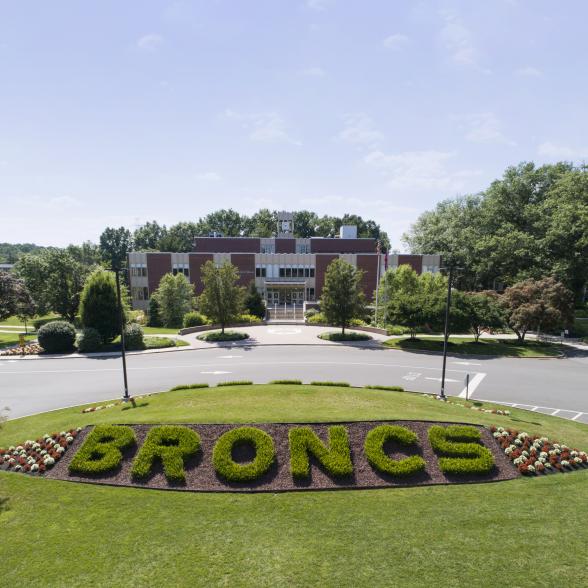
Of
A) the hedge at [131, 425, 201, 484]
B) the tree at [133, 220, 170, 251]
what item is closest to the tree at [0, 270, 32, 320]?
the hedge at [131, 425, 201, 484]

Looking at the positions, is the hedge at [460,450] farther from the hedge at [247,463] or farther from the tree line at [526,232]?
the tree line at [526,232]

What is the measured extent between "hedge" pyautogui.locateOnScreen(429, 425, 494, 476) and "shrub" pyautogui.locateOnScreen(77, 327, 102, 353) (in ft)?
97.0

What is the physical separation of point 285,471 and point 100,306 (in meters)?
28.9

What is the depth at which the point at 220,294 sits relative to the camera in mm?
38031

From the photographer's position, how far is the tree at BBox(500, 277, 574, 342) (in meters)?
34.0

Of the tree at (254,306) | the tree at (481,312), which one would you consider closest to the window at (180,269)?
the tree at (254,306)

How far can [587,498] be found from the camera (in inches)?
405

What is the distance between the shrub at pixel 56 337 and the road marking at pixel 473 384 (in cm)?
3106

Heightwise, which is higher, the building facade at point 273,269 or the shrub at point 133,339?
the building facade at point 273,269

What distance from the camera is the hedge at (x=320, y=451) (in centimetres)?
1094

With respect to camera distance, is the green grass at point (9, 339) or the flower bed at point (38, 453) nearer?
the flower bed at point (38, 453)

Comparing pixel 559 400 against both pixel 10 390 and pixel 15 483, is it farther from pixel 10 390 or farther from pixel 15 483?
pixel 10 390

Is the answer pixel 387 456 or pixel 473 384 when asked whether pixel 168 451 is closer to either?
pixel 387 456

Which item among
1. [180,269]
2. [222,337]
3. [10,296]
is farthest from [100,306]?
[180,269]
